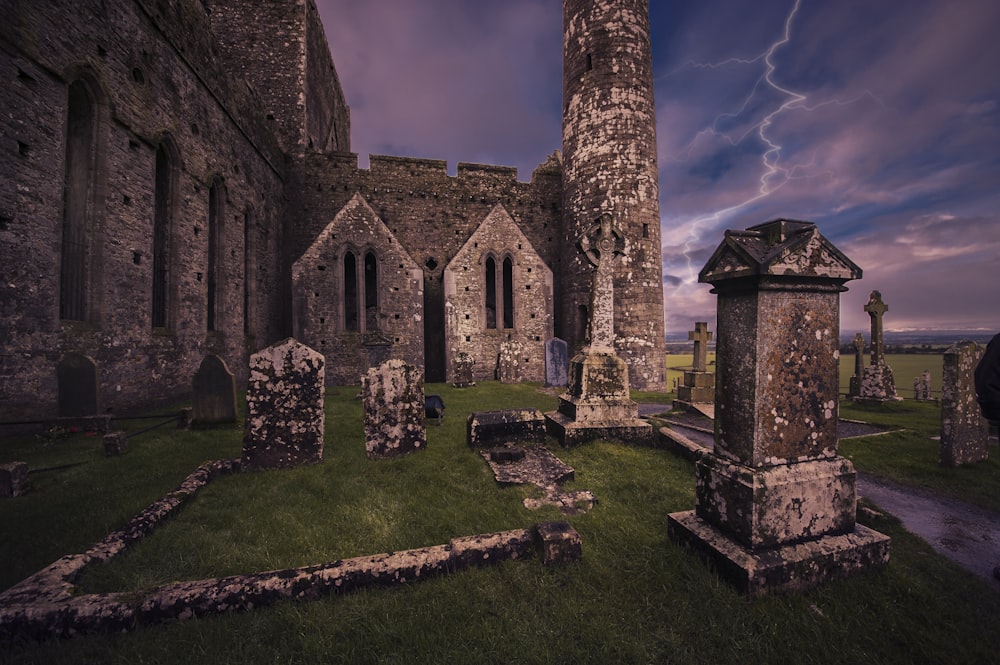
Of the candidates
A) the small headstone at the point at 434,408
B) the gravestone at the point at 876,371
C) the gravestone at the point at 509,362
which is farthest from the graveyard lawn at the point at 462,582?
the gravestone at the point at 509,362

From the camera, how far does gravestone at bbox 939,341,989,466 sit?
15.0ft

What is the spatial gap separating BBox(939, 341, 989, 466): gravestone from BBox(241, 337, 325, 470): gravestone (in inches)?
314

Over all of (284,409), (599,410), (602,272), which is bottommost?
(599,410)

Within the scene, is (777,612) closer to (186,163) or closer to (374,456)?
(374,456)

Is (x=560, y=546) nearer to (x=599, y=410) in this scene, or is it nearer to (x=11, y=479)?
(x=599, y=410)

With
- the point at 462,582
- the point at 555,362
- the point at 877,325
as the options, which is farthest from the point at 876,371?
the point at 462,582

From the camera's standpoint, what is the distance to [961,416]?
15.0 feet

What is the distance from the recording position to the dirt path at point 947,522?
2.73 meters

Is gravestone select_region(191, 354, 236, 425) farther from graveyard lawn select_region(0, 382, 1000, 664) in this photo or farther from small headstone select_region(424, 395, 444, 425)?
small headstone select_region(424, 395, 444, 425)

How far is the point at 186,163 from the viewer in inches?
351

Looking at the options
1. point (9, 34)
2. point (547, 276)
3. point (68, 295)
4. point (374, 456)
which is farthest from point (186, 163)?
point (547, 276)

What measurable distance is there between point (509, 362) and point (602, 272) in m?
8.16

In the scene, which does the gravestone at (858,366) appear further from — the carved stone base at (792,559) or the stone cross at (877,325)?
the carved stone base at (792,559)

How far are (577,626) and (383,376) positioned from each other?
3.74m
